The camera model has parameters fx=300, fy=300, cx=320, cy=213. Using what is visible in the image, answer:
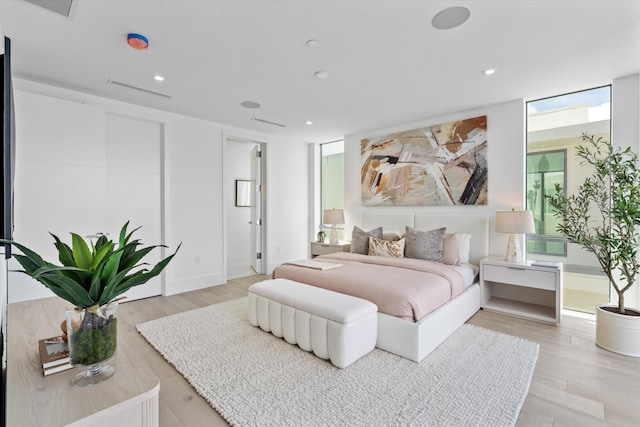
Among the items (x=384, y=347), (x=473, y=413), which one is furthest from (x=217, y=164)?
(x=473, y=413)

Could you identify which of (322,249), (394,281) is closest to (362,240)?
(322,249)

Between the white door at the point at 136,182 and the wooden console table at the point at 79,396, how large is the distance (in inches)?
119

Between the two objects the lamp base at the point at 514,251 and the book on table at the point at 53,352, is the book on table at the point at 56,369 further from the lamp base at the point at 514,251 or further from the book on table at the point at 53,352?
the lamp base at the point at 514,251

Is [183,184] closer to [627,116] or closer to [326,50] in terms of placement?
[326,50]

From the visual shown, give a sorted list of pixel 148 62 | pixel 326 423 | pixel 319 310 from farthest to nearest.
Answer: pixel 148 62, pixel 319 310, pixel 326 423

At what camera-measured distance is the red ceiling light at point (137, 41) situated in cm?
231

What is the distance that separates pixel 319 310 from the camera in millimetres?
2375

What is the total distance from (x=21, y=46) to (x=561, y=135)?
5.44m

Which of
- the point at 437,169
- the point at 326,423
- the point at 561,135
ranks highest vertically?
the point at 561,135

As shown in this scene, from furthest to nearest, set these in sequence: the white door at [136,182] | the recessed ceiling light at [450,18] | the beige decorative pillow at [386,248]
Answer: the beige decorative pillow at [386,248] < the white door at [136,182] < the recessed ceiling light at [450,18]

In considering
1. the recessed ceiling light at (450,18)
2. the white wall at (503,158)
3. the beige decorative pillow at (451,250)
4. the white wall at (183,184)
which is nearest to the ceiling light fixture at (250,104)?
the white wall at (183,184)

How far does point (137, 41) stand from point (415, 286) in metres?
3.03

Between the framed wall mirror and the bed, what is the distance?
3.38 m

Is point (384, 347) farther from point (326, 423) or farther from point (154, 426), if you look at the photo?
point (154, 426)
